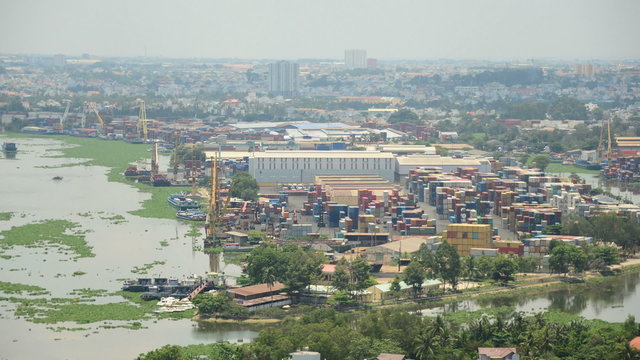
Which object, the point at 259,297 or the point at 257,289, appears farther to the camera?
the point at 257,289

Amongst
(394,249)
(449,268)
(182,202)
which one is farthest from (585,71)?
(449,268)

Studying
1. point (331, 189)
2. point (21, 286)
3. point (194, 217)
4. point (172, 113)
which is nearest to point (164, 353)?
point (21, 286)

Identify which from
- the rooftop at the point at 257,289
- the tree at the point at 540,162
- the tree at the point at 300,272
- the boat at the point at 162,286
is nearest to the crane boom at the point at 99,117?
the tree at the point at 540,162

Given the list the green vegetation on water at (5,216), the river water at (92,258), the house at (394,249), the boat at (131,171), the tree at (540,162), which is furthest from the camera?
the tree at (540,162)

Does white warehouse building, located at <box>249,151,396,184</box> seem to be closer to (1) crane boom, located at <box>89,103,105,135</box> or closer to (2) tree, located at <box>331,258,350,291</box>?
(2) tree, located at <box>331,258,350,291</box>

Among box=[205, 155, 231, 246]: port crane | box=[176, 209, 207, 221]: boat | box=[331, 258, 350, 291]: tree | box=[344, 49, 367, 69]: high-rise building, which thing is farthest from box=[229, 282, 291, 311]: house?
box=[344, 49, 367, 69]: high-rise building

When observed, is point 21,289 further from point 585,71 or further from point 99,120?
point 585,71

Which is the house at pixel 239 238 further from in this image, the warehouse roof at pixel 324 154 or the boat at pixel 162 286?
the warehouse roof at pixel 324 154
